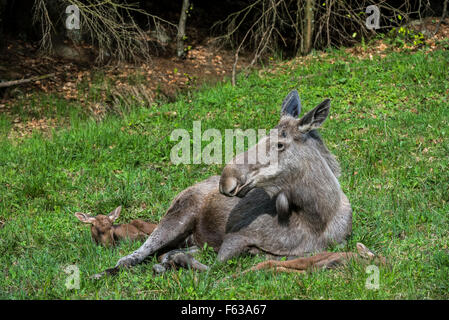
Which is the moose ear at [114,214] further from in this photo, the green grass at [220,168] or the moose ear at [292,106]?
the moose ear at [292,106]

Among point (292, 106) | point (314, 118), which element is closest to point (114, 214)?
point (292, 106)

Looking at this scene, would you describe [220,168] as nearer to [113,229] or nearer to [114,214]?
[114,214]

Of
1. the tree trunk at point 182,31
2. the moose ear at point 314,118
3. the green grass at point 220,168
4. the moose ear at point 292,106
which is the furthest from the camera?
the tree trunk at point 182,31

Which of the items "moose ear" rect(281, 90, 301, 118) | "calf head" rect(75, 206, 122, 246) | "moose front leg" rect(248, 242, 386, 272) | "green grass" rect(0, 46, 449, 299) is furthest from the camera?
"calf head" rect(75, 206, 122, 246)

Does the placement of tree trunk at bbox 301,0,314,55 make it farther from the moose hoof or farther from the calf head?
the moose hoof

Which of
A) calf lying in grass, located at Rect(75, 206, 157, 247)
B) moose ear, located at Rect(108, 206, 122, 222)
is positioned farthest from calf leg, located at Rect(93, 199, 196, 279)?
moose ear, located at Rect(108, 206, 122, 222)

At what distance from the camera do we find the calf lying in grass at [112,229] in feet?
21.6

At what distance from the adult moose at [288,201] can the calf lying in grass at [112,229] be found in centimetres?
80

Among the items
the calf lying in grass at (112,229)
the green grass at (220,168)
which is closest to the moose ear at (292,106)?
the green grass at (220,168)

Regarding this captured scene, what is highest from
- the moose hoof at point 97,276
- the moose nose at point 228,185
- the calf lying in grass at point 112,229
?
the moose nose at point 228,185

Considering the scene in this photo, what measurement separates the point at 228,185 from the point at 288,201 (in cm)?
80

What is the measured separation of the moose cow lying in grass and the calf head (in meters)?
0.85

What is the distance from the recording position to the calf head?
21.5 feet

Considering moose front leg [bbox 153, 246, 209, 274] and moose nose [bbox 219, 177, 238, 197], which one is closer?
moose nose [bbox 219, 177, 238, 197]
